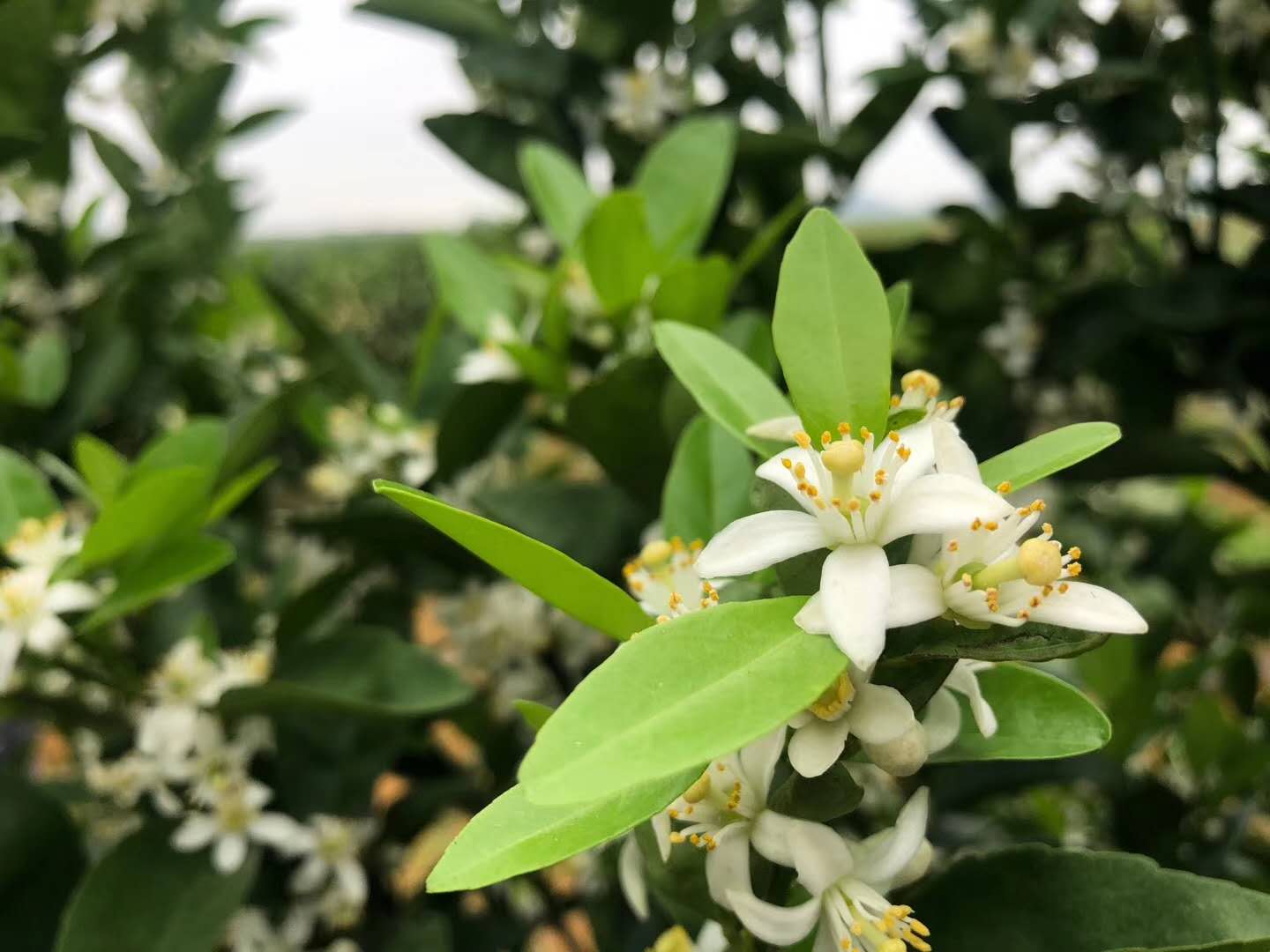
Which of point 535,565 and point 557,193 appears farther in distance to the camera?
point 557,193

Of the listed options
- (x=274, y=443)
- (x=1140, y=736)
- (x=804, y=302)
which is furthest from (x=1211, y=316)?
(x=274, y=443)

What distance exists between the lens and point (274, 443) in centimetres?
136

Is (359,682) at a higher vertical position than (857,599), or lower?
lower

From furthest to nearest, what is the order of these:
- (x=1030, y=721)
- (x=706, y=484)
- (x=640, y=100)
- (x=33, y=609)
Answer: (x=640, y=100), (x=33, y=609), (x=706, y=484), (x=1030, y=721)

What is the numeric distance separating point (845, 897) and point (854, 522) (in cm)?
17

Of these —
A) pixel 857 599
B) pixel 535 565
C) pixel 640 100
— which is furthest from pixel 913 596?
pixel 640 100

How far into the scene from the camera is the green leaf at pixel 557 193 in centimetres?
80

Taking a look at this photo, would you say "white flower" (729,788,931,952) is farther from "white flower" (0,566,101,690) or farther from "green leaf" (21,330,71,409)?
"green leaf" (21,330,71,409)

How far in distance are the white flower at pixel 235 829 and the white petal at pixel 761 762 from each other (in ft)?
1.67

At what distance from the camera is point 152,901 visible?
73 cm

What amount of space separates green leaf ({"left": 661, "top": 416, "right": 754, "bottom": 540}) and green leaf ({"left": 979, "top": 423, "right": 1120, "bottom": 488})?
147 mm

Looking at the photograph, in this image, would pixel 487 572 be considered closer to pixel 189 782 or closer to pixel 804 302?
pixel 189 782

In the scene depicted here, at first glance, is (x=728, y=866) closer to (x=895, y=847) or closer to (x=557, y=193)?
(x=895, y=847)

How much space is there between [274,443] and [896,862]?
1135 millimetres
